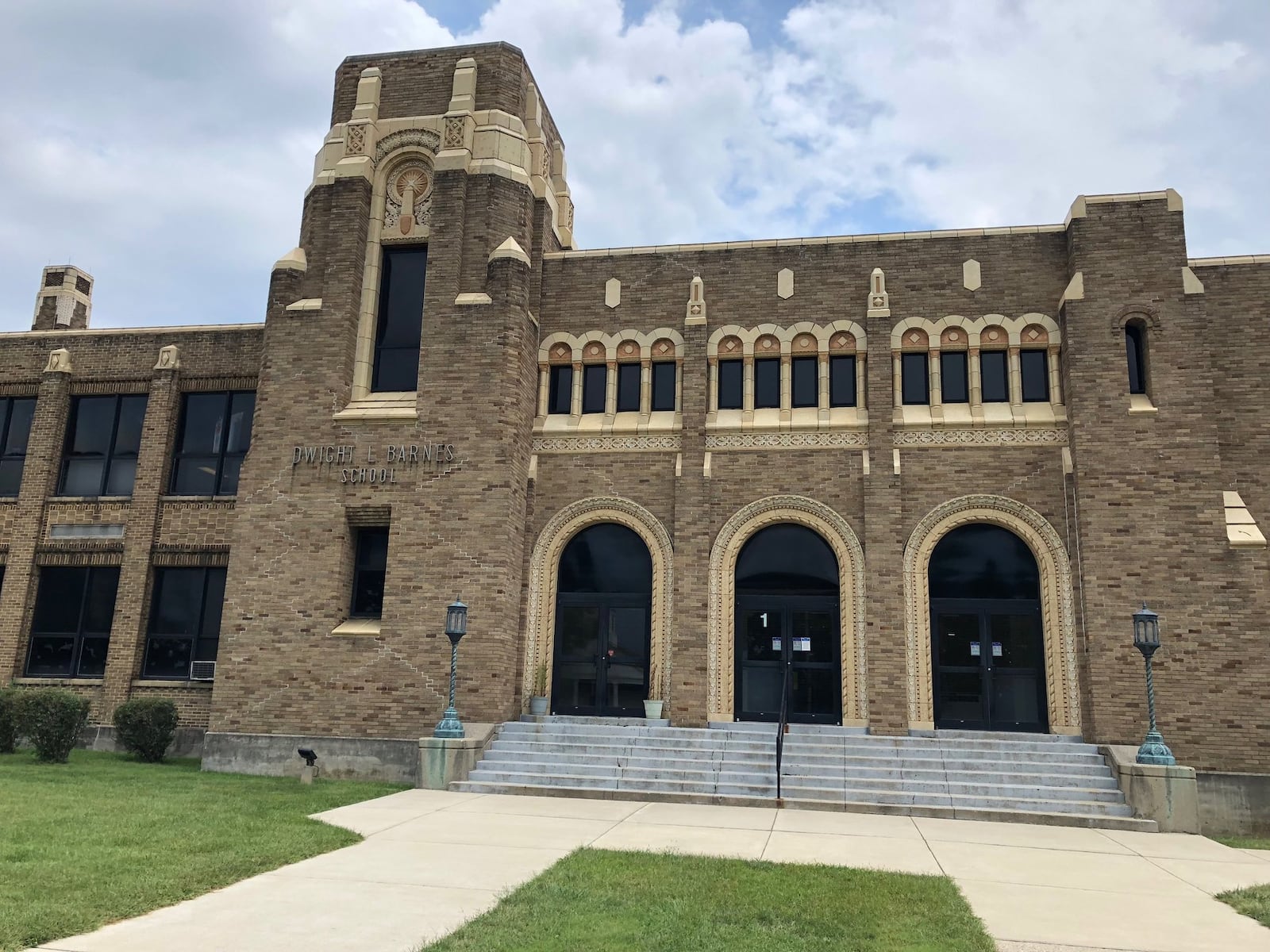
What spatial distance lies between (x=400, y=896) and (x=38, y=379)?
62.5ft

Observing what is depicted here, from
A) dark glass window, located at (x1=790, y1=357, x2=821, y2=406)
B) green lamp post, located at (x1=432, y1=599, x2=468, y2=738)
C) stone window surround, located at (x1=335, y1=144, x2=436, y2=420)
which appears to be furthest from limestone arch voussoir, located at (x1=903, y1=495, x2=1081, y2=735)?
stone window surround, located at (x1=335, y1=144, x2=436, y2=420)

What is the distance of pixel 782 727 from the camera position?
47.0 feet

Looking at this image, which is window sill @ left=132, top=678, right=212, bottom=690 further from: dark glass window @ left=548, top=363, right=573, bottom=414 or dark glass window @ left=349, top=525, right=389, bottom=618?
dark glass window @ left=548, top=363, right=573, bottom=414

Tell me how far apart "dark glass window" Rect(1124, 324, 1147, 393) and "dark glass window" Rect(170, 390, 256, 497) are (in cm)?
1751

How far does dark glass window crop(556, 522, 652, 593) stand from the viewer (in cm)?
1867

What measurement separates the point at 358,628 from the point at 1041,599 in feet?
40.1

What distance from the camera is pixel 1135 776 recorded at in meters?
13.7

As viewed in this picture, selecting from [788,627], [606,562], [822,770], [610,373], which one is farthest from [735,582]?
[610,373]

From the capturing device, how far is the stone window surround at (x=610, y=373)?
1914cm

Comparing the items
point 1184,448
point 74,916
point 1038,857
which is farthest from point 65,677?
point 1184,448

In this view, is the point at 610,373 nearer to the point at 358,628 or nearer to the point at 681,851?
the point at 358,628

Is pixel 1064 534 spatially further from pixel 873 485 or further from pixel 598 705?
pixel 598 705

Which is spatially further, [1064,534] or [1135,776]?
[1064,534]

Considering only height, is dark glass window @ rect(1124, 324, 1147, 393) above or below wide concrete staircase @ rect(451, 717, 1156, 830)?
above
